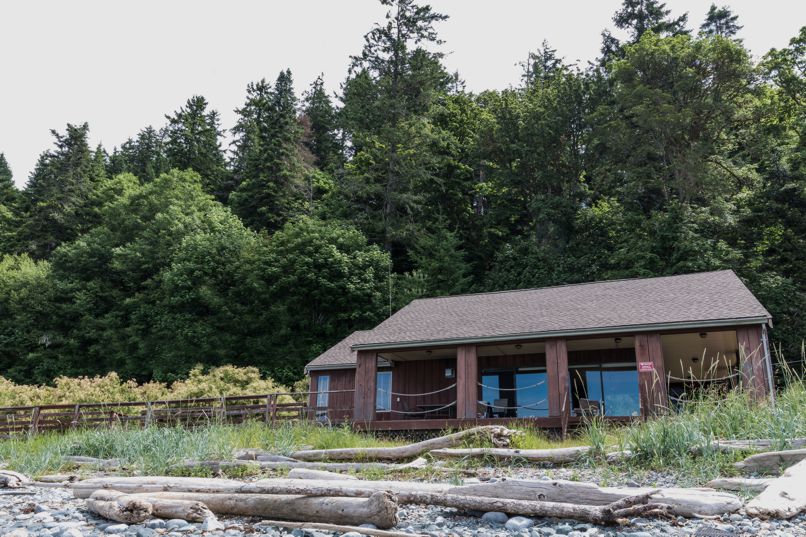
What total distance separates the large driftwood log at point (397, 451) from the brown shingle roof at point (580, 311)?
5.60 m

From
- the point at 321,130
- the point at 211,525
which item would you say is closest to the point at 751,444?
the point at 211,525

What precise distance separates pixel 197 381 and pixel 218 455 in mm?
16345

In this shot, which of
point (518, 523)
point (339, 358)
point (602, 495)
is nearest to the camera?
point (518, 523)

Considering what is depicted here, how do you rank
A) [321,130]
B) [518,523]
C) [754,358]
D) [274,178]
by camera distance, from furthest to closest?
[321,130], [274,178], [754,358], [518,523]

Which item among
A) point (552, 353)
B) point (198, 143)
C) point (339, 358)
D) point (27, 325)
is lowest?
point (552, 353)

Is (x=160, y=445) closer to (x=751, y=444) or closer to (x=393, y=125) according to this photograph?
(x=751, y=444)

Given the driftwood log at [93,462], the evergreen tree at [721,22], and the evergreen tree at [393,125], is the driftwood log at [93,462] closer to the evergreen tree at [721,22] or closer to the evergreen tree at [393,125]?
the evergreen tree at [393,125]

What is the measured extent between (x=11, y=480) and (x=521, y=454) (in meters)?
6.29

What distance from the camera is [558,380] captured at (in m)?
14.0

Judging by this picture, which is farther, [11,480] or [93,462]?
[93,462]

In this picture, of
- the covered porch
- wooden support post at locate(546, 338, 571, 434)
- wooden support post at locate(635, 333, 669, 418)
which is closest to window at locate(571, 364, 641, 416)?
the covered porch

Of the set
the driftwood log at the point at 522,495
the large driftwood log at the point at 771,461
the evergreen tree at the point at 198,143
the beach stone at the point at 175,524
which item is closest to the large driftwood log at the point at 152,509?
the beach stone at the point at 175,524

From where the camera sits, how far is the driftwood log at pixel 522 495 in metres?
4.60

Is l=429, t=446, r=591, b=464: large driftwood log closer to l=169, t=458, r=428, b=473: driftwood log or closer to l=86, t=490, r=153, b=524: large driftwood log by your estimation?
l=169, t=458, r=428, b=473: driftwood log
